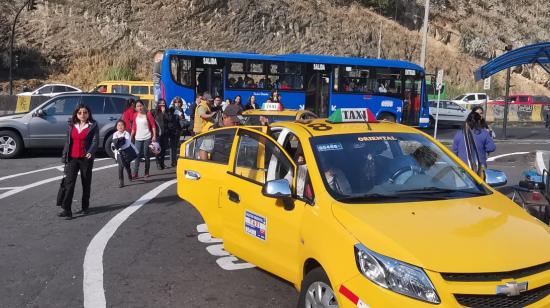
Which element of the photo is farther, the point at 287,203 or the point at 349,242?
the point at 287,203

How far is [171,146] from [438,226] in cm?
1108

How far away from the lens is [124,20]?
40.8 metres

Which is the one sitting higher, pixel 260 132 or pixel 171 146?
pixel 260 132

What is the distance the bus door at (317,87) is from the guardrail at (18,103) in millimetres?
11063

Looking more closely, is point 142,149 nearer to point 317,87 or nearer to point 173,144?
point 173,144

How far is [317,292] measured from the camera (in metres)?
4.02

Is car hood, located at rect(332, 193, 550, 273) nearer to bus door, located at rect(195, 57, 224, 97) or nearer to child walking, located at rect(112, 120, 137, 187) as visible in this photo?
child walking, located at rect(112, 120, 137, 187)

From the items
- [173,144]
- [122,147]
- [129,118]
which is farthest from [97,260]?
[173,144]

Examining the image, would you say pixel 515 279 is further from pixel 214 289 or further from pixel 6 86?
pixel 6 86

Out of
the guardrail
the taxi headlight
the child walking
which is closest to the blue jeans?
the child walking

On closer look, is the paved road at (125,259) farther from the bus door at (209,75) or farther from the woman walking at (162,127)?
the bus door at (209,75)

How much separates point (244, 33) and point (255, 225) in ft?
131

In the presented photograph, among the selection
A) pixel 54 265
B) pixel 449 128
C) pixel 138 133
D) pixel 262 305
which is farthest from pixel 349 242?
pixel 449 128

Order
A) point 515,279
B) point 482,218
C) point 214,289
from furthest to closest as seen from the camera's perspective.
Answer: point 214,289 → point 482,218 → point 515,279
